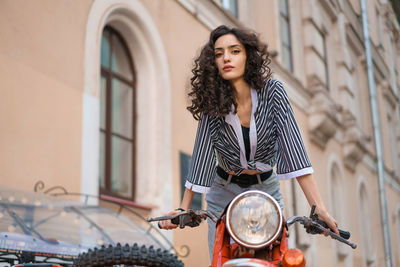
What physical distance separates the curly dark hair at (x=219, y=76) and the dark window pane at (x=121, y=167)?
193 inches

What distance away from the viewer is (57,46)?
6.34m

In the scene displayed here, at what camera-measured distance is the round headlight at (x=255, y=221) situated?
2.04m

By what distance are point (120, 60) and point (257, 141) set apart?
568 cm

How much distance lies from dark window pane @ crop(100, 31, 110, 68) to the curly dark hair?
16.3 feet

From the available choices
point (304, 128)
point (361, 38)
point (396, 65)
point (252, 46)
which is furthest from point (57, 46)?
point (396, 65)

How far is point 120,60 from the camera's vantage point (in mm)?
8203

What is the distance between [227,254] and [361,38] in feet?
64.4

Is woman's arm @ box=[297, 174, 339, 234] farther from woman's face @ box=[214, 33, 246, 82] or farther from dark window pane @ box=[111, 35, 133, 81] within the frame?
dark window pane @ box=[111, 35, 133, 81]

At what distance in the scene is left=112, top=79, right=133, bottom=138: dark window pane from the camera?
26.0 feet

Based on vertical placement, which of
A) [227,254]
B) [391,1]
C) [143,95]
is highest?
[391,1]

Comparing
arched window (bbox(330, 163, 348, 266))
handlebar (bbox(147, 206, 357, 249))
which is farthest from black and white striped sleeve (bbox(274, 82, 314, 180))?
arched window (bbox(330, 163, 348, 266))

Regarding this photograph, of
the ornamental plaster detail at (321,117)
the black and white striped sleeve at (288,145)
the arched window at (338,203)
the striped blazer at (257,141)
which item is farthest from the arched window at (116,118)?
the arched window at (338,203)

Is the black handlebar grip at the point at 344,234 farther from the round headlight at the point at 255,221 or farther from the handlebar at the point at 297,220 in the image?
the round headlight at the point at 255,221

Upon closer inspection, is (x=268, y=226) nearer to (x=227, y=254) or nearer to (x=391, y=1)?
(x=227, y=254)
